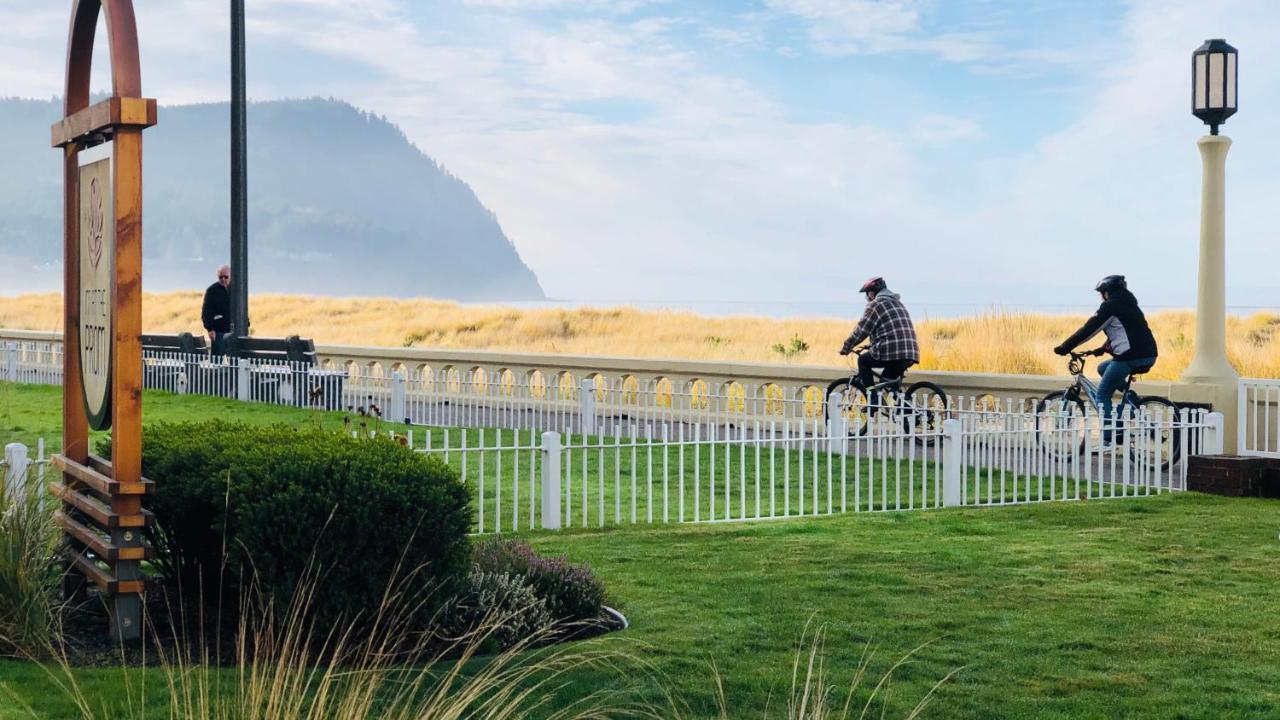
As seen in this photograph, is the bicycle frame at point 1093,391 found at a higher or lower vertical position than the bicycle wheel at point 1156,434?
higher

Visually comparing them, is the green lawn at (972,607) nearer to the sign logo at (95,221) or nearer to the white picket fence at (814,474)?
the white picket fence at (814,474)

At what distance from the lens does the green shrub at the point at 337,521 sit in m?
6.26

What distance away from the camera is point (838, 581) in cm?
827

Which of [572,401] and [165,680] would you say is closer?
[165,680]

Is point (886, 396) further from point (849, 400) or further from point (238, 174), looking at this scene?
point (238, 174)

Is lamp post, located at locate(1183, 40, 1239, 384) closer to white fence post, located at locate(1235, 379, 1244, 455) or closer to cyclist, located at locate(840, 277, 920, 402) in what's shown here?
white fence post, located at locate(1235, 379, 1244, 455)

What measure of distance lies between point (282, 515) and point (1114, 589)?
4807 millimetres

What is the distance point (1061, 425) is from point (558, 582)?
7.39m

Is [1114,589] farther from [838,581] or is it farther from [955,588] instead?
[838,581]

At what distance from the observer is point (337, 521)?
6297 mm

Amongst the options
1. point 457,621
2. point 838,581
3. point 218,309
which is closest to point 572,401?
point 218,309

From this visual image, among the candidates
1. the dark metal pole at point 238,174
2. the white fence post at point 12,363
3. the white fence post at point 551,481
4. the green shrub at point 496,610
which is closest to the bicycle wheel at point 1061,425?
the white fence post at point 551,481

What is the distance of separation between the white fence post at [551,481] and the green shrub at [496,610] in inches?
123

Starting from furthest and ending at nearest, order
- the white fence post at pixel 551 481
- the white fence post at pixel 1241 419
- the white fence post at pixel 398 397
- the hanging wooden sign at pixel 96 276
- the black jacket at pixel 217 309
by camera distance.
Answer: the black jacket at pixel 217 309 → the white fence post at pixel 398 397 → the white fence post at pixel 1241 419 → the white fence post at pixel 551 481 → the hanging wooden sign at pixel 96 276
